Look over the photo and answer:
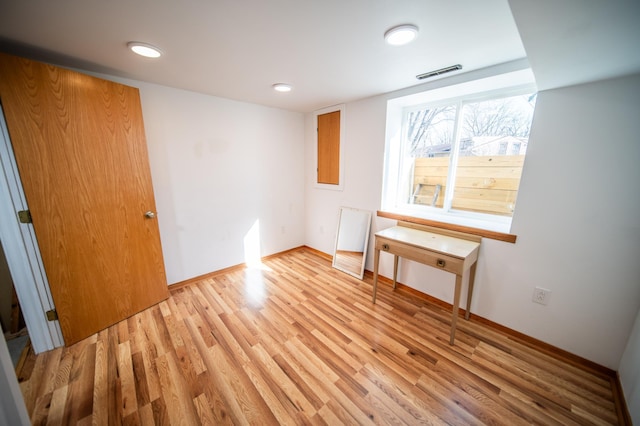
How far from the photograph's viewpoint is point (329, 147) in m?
3.17

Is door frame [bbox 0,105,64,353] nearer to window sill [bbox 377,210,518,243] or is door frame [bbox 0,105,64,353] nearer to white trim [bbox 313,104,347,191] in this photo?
white trim [bbox 313,104,347,191]

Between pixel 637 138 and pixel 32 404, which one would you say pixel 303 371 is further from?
pixel 637 138

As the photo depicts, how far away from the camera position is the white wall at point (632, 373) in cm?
120

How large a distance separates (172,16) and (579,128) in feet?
8.62

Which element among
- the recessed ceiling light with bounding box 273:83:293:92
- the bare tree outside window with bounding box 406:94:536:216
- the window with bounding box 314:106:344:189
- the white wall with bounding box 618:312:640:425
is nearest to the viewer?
the white wall with bounding box 618:312:640:425

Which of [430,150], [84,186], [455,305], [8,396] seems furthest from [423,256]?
[84,186]

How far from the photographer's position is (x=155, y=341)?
1823 millimetres

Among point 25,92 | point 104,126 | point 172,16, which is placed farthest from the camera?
point 104,126

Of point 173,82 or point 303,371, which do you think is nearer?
point 303,371

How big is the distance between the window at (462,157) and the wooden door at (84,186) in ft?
8.37

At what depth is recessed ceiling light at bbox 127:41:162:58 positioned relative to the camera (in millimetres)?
1454

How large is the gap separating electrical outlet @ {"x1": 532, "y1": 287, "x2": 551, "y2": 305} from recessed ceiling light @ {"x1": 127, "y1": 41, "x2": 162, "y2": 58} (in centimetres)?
332

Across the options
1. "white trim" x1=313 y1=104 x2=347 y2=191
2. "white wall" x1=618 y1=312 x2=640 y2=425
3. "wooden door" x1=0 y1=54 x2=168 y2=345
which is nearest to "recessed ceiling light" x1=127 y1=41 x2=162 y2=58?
"wooden door" x1=0 y1=54 x2=168 y2=345

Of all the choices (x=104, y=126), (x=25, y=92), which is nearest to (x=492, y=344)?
(x=104, y=126)
